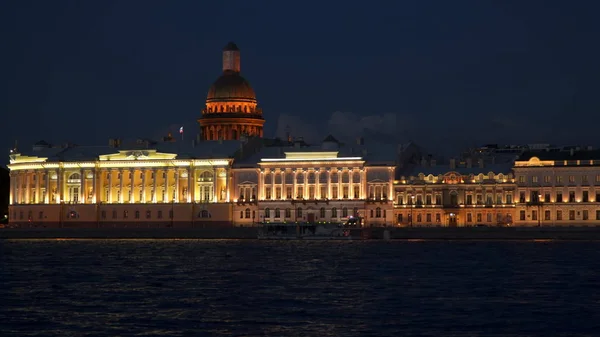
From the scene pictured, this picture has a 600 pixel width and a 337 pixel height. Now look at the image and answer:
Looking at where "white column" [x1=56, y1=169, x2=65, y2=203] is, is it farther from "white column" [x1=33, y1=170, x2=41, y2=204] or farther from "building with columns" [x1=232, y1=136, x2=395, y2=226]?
"building with columns" [x1=232, y1=136, x2=395, y2=226]

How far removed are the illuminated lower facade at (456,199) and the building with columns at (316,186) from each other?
1.58 m

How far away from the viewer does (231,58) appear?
431 ft

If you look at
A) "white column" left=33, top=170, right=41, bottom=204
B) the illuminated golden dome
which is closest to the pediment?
"white column" left=33, top=170, right=41, bottom=204

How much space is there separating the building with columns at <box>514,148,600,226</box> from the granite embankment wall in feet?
20.1

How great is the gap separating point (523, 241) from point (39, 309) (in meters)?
55.0

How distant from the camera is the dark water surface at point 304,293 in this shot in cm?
3991

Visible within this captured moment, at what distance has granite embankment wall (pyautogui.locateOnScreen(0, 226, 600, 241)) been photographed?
316 ft

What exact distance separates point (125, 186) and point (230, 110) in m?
15.0

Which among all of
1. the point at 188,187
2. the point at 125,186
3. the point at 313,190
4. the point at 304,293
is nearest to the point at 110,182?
the point at 125,186

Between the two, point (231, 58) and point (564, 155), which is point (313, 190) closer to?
point (564, 155)

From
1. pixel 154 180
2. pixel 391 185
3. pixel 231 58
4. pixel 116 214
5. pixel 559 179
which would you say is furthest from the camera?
pixel 231 58

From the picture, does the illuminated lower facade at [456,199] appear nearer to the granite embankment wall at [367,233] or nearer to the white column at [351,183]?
the white column at [351,183]

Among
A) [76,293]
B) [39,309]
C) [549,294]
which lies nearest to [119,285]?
[76,293]

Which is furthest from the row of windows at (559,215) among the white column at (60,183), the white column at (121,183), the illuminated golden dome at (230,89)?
the white column at (60,183)
